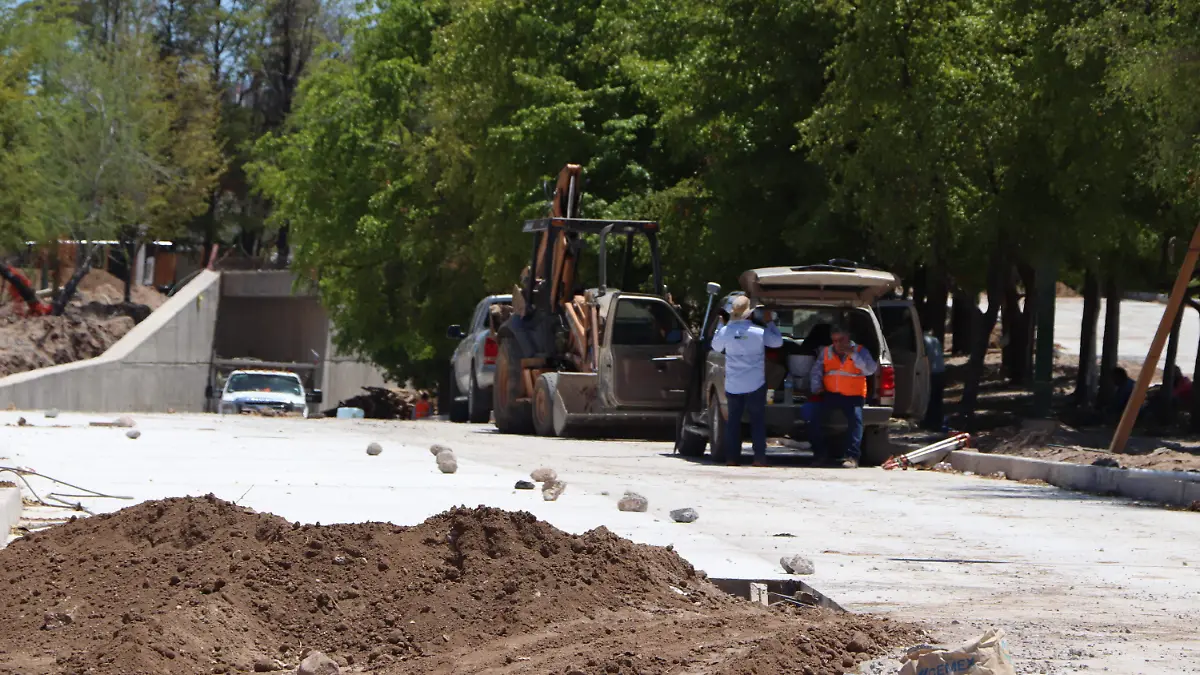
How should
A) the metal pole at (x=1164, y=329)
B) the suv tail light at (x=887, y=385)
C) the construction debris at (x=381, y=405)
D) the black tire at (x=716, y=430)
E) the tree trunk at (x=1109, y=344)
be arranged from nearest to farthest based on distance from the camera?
the metal pole at (x=1164, y=329) < the black tire at (x=716, y=430) < the suv tail light at (x=887, y=385) < the tree trunk at (x=1109, y=344) < the construction debris at (x=381, y=405)

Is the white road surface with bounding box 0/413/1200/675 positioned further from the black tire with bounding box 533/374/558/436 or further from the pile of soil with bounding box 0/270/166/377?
the pile of soil with bounding box 0/270/166/377

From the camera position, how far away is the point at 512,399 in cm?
2467

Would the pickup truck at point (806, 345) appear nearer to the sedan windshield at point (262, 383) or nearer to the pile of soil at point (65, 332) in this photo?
the sedan windshield at point (262, 383)

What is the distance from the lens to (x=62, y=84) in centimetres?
5331

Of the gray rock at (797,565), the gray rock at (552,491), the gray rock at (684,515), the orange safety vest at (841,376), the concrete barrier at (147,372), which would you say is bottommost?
the concrete barrier at (147,372)

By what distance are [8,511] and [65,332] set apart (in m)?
40.8

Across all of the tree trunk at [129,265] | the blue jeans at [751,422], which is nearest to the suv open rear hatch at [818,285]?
the blue jeans at [751,422]

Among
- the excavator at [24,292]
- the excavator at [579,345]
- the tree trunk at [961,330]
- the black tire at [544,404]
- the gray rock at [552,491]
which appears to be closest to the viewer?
the gray rock at [552,491]

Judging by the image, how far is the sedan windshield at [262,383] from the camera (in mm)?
40031

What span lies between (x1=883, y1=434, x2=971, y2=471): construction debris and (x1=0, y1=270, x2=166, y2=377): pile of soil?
31.8 metres

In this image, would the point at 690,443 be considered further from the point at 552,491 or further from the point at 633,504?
the point at 633,504

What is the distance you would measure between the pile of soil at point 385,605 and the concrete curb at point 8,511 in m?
0.96

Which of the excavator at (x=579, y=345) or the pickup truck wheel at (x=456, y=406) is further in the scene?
the pickup truck wheel at (x=456, y=406)

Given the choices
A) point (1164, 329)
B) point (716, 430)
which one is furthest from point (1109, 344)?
point (1164, 329)
